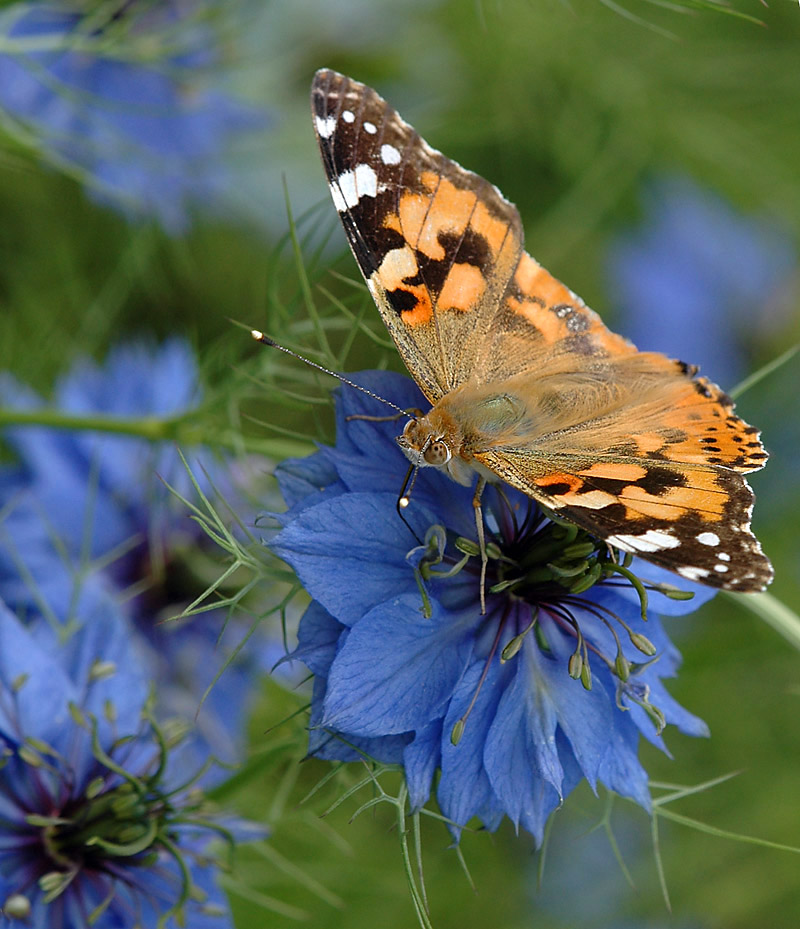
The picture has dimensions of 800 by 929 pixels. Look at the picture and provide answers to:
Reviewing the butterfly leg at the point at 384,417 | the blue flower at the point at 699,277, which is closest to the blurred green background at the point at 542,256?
the blue flower at the point at 699,277

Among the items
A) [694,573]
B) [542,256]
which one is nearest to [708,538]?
[694,573]

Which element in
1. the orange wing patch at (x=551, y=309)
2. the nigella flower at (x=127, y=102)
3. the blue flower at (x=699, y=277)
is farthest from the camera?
the blue flower at (x=699, y=277)

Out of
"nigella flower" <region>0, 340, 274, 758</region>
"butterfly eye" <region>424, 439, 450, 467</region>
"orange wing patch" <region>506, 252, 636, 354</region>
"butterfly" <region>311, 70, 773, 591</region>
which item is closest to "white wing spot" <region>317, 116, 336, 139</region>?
"butterfly" <region>311, 70, 773, 591</region>

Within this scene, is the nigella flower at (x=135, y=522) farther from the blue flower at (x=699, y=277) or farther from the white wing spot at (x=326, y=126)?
the blue flower at (x=699, y=277)

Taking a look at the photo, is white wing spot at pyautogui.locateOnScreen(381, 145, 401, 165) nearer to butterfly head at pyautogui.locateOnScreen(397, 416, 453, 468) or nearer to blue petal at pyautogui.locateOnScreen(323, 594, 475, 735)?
butterfly head at pyautogui.locateOnScreen(397, 416, 453, 468)

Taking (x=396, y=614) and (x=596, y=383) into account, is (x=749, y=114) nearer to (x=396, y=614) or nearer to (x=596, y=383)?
(x=596, y=383)

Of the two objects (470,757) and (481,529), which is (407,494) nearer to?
(481,529)

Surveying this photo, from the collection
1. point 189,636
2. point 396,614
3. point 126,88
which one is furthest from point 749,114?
point 396,614
